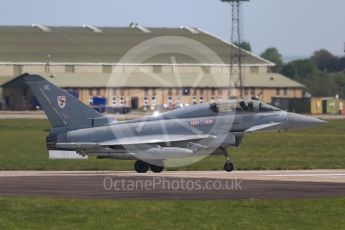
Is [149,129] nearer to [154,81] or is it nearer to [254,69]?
[154,81]

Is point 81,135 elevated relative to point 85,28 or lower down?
lower down

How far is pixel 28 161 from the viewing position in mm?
39094

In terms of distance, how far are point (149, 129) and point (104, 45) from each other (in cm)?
9901

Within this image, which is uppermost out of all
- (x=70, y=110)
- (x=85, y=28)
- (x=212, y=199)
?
(x=85, y=28)

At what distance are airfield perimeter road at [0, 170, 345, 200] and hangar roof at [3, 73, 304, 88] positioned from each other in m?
82.4

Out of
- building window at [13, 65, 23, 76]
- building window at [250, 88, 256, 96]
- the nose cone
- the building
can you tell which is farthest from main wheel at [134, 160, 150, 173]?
building window at [13, 65, 23, 76]

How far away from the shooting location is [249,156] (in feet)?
145

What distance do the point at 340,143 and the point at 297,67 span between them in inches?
5720

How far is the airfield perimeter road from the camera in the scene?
25188 mm

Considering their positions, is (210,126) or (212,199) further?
(210,126)

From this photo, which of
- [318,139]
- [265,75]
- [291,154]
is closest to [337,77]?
[265,75]

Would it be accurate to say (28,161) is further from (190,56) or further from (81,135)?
(190,56)

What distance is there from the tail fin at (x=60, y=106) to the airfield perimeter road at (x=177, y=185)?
184 cm

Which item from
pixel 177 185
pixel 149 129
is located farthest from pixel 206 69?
pixel 177 185
